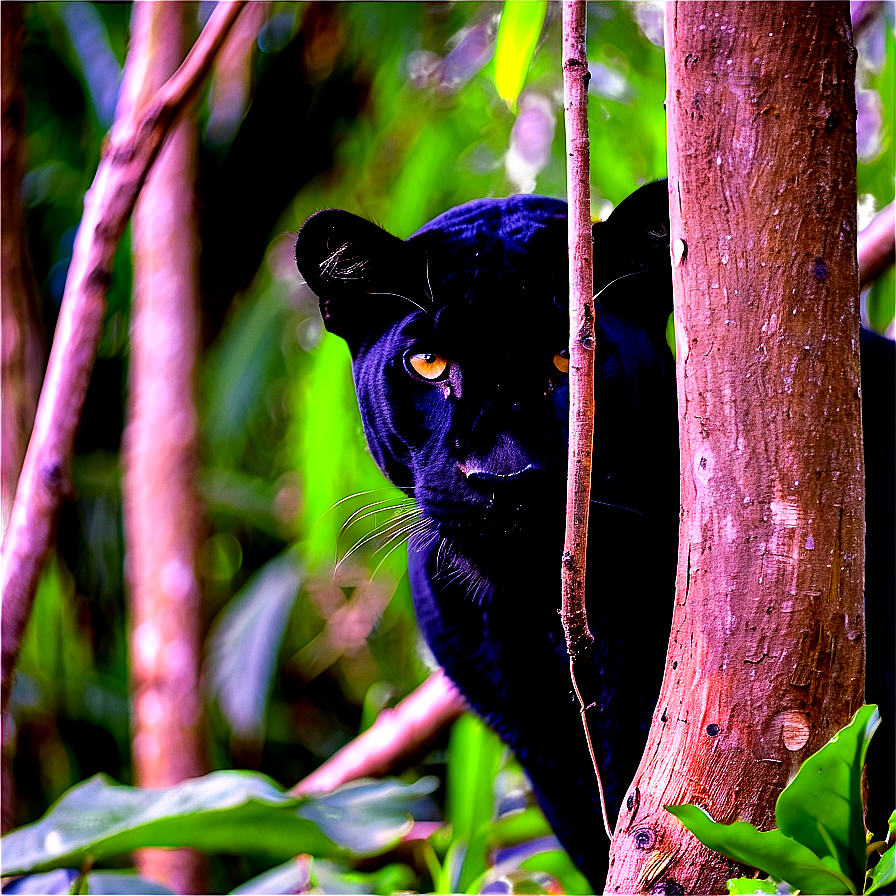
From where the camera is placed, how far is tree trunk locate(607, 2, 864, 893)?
0.39 m

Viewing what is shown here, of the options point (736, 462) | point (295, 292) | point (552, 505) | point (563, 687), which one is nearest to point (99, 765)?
point (295, 292)

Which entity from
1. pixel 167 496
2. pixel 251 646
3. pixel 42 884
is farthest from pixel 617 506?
pixel 251 646

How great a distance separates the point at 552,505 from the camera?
20.7 inches

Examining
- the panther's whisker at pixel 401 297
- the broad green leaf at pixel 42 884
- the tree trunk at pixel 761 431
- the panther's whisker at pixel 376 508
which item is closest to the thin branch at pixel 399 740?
the broad green leaf at pixel 42 884

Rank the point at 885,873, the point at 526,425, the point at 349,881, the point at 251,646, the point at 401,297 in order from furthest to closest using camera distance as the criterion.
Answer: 1. the point at 251,646
2. the point at 349,881
3. the point at 401,297
4. the point at 526,425
5. the point at 885,873

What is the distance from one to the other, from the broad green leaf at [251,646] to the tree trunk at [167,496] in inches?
4.1

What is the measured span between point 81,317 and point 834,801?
0.53 metres

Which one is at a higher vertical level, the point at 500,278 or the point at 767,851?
the point at 500,278

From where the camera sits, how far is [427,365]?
0.61m

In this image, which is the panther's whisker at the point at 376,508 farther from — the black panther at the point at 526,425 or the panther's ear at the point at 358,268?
the panther's ear at the point at 358,268

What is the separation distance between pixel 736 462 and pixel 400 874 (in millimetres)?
886

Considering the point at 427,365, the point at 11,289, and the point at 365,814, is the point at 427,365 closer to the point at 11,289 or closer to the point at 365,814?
the point at 365,814

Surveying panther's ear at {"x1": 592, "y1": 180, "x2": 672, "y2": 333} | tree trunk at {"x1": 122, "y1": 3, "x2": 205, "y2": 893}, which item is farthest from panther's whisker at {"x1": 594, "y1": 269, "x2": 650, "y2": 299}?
tree trunk at {"x1": 122, "y1": 3, "x2": 205, "y2": 893}

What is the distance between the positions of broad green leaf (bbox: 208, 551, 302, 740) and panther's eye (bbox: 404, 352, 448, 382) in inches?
41.8
